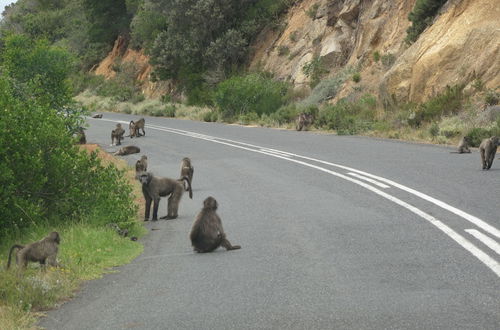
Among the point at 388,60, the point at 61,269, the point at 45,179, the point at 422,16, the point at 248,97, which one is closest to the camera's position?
the point at 61,269

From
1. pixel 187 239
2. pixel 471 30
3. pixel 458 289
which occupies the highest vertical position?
pixel 471 30

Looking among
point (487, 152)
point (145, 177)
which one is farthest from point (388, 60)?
point (145, 177)

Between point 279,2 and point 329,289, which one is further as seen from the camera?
point 279,2

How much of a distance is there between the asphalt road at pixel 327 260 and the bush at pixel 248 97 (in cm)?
2437

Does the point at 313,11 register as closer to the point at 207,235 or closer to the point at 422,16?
the point at 422,16

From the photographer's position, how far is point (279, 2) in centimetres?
5478

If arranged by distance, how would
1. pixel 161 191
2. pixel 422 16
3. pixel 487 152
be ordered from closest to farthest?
pixel 161 191
pixel 487 152
pixel 422 16

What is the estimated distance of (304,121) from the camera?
32.1m

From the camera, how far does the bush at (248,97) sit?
41875 millimetres

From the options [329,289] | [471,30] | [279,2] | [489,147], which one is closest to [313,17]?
[279,2]

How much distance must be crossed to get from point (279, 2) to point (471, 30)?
27.1 m

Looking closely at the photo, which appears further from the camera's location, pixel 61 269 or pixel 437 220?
pixel 437 220

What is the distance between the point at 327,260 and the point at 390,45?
29.8m

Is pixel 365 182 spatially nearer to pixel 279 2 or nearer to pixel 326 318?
pixel 326 318
